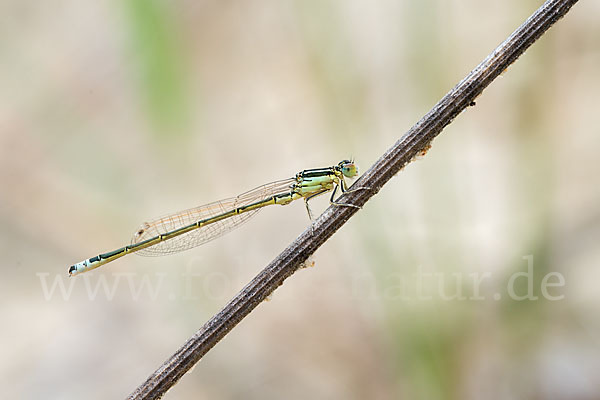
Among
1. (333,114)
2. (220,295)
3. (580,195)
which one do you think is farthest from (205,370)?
(580,195)

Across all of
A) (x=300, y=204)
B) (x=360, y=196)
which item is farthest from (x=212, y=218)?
(x=360, y=196)

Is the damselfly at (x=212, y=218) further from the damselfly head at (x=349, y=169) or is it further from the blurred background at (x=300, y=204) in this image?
the blurred background at (x=300, y=204)

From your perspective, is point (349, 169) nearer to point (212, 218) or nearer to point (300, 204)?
point (300, 204)

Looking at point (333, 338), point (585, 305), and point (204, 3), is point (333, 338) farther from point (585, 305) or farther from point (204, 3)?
point (204, 3)

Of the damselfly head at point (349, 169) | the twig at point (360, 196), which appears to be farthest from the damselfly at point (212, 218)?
the twig at point (360, 196)

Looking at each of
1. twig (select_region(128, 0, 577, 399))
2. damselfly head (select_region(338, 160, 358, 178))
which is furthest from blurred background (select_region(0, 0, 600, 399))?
twig (select_region(128, 0, 577, 399))

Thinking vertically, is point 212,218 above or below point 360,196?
above

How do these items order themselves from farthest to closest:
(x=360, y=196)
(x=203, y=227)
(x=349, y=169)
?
(x=203, y=227)
(x=349, y=169)
(x=360, y=196)

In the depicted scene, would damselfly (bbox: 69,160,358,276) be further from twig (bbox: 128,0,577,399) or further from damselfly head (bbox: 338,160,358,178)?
twig (bbox: 128,0,577,399)
